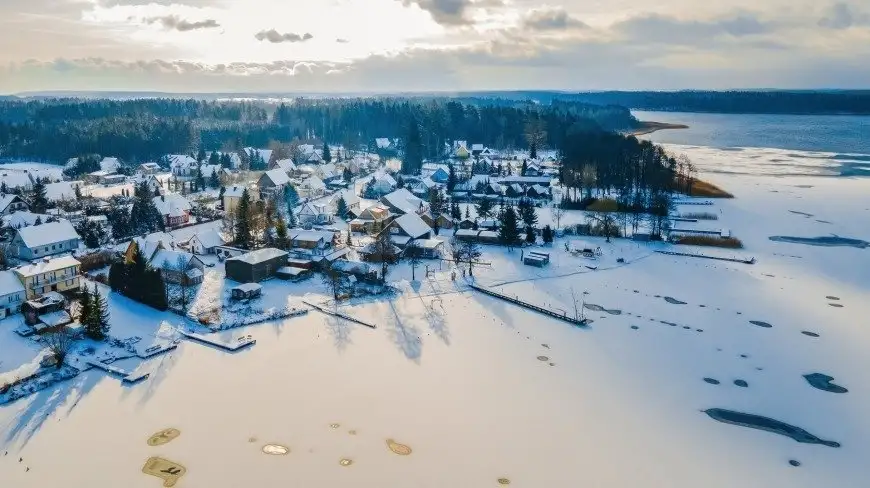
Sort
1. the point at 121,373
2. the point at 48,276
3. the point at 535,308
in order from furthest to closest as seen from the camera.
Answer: the point at 535,308 < the point at 48,276 < the point at 121,373

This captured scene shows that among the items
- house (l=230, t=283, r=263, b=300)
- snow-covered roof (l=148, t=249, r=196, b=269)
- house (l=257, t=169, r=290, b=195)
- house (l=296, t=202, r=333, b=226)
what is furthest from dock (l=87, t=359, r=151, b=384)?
house (l=257, t=169, r=290, b=195)

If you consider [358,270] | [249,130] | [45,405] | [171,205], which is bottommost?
[45,405]

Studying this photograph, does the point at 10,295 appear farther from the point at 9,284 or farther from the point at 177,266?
the point at 177,266

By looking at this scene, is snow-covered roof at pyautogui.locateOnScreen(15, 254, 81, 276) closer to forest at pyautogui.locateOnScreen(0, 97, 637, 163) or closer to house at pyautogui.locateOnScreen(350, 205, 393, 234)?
house at pyautogui.locateOnScreen(350, 205, 393, 234)

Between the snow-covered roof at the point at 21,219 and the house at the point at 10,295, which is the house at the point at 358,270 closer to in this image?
the house at the point at 10,295

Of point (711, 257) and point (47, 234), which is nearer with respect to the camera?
point (47, 234)

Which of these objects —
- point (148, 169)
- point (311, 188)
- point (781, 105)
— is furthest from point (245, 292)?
point (781, 105)

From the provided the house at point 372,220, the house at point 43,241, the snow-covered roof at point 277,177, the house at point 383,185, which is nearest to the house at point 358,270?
the house at point 372,220

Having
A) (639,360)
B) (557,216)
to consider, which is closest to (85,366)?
(639,360)
